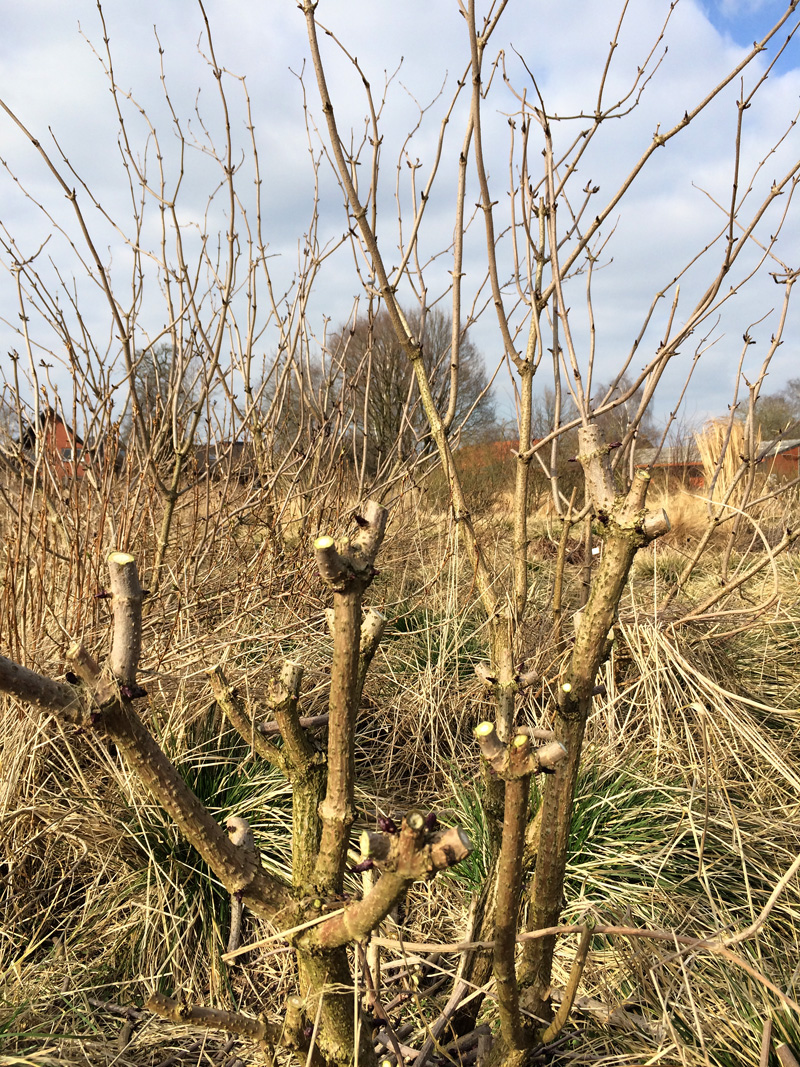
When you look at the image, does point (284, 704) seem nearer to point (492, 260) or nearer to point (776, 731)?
point (492, 260)

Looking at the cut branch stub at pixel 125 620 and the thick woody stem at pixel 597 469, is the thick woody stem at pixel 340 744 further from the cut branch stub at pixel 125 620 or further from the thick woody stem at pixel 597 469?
the thick woody stem at pixel 597 469

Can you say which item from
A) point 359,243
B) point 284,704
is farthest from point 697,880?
point 359,243

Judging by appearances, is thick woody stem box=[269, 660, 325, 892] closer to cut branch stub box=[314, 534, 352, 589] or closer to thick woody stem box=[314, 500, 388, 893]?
thick woody stem box=[314, 500, 388, 893]

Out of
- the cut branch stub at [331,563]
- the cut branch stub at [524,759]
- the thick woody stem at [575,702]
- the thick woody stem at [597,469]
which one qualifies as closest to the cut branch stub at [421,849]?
the cut branch stub at [524,759]

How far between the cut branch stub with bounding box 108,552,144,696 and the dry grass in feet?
2.61

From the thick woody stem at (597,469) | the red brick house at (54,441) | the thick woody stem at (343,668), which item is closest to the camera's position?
the thick woody stem at (343,668)

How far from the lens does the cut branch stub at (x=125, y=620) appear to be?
0.86m

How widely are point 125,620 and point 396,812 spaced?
6.14ft

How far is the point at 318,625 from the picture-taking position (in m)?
3.37

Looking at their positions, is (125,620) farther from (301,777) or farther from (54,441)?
(54,441)

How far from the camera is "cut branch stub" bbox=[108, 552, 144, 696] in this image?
856mm

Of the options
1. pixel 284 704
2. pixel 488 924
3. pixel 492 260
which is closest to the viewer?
pixel 284 704

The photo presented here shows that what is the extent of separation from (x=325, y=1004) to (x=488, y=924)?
1.39 feet

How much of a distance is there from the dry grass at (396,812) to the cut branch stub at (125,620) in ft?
2.61
